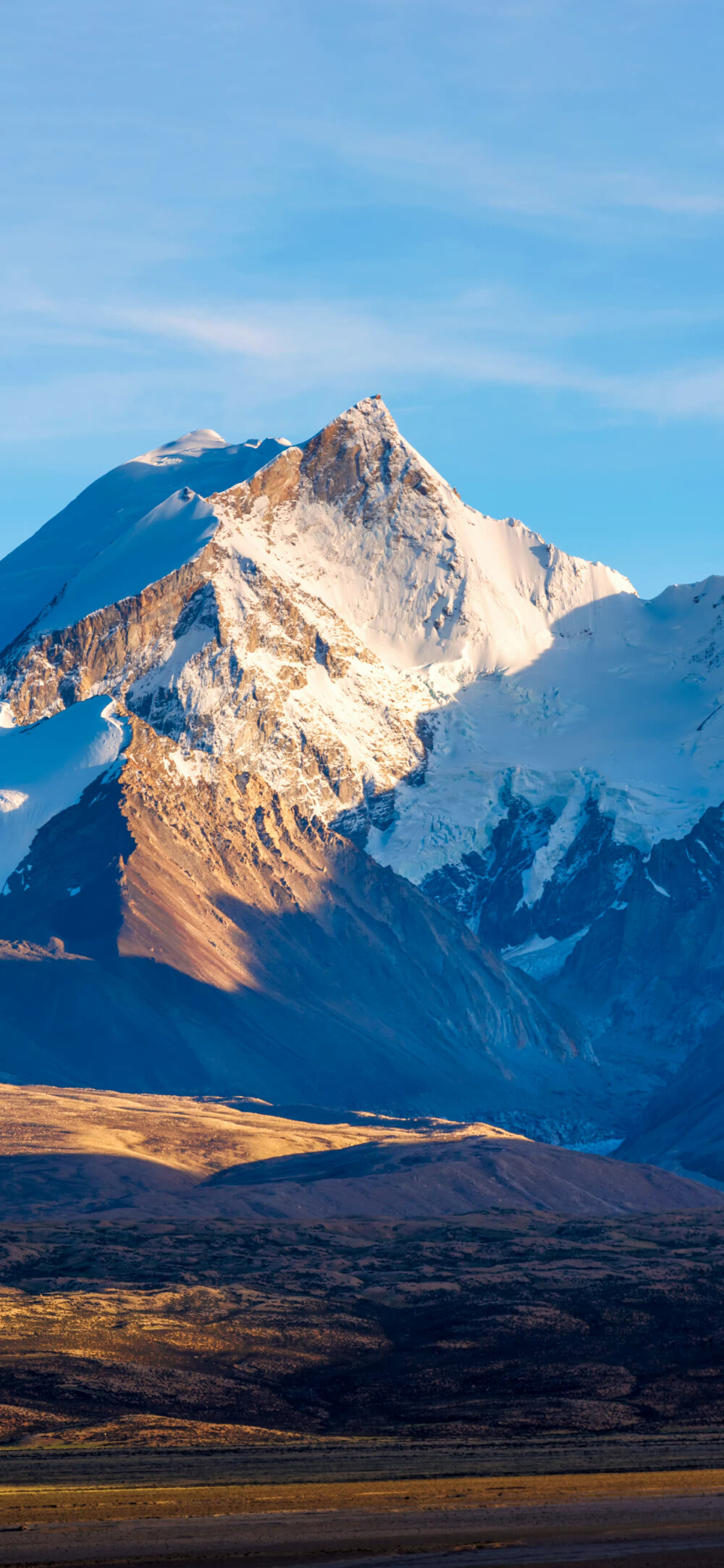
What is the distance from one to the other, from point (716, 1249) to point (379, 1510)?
77.0 meters

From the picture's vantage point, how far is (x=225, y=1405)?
267 feet

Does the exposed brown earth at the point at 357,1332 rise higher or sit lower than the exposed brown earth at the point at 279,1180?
lower

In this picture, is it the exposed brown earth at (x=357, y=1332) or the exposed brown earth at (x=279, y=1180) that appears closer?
the exposed brown earth at (x=357, y=1332)

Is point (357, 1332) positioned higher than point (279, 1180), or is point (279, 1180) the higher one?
point (279, 1180)

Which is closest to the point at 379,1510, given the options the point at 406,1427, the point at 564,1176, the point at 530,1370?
the point at 406,1427

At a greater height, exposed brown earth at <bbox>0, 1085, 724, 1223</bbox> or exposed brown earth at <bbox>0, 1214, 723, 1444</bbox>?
exposed brown earth at <bbox>0, 1085, 724, 1223</bbox>

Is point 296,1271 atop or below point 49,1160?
below

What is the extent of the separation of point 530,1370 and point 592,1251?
36684mm

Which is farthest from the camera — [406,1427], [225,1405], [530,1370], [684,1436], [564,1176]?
[564,1176]

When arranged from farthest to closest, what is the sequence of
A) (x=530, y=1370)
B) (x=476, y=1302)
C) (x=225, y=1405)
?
(x=476, y=1302) → (x=530, y=1370) → (x=225, y=1405)

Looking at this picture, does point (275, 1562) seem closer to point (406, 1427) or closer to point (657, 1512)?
point (657, 1512)

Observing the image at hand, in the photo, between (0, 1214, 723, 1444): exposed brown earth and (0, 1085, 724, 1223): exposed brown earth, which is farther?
(0, 1085, 724, 1223): exposed brown earth

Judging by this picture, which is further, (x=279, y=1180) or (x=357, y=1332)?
(x=279, y=1180)

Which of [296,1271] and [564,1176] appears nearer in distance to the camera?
[296,1271]
